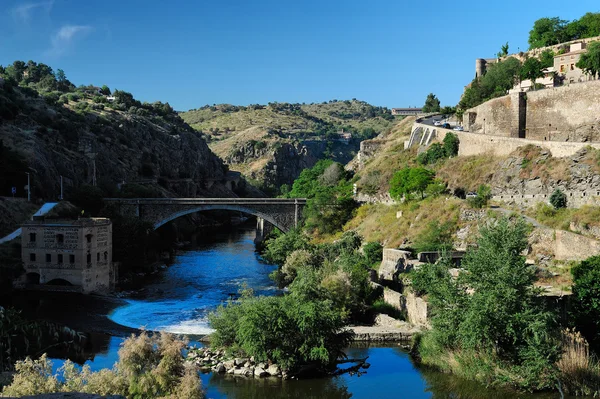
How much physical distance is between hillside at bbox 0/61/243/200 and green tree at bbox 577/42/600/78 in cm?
4588

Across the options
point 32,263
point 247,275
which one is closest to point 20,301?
point 32,263

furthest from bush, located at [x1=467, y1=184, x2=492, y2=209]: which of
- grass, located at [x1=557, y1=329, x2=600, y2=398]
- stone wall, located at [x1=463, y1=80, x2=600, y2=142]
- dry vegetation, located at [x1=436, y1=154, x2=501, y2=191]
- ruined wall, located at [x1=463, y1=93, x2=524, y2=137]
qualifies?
grass, located at [x1=557, y1=329, x2=600, y2=398]

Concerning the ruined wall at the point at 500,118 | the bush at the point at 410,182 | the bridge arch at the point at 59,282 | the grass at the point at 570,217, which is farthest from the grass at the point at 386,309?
the ruined wall at the point at 500,118

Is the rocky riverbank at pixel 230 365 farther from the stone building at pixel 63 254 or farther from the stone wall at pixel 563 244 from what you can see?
the stone building at pixel 63 254

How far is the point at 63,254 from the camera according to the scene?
44.7 m

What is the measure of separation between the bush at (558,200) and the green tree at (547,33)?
41.1 meters

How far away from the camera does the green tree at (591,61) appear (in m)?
57.8

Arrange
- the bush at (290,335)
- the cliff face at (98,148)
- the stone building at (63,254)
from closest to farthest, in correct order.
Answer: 1. the bush at (290,335)
2. the stone building at (63,254)
3. the cliff face at (98,148)

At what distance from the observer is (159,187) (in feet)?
305

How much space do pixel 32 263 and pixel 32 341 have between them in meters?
14.0

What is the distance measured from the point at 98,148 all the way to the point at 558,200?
61658mm

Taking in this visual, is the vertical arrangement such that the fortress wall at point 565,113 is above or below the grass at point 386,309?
above

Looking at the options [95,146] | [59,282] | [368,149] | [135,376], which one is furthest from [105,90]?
[135,376]

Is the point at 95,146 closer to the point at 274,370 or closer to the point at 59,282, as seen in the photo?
the point at 59,282
